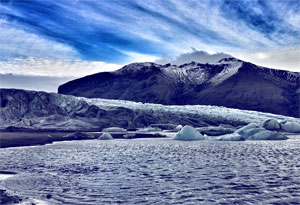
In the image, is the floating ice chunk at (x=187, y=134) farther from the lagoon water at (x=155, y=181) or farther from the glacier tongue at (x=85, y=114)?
the glacier tongue at (x=85, y=114)

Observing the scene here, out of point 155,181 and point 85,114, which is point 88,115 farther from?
point 155,181

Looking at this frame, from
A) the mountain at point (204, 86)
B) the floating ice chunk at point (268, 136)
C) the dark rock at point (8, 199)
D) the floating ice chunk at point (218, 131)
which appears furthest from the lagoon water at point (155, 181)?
the mountain at point (204, 86)

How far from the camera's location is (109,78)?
18850 centimetres

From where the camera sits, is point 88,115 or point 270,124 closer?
point 270,124

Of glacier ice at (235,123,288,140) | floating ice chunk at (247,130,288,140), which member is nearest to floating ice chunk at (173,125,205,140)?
glacier ice at (235,123,288,140)

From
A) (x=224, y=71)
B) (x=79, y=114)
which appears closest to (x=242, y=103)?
(x=224, y=71)

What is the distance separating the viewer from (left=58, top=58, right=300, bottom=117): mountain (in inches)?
5817

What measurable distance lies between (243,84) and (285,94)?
69.0 ft

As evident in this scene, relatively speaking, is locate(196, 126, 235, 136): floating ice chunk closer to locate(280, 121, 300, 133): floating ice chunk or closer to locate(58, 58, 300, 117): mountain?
locate(280, 121, 300, 133): floating ice chunk

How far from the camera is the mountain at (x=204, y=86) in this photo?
148 metres

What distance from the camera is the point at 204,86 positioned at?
181000mm

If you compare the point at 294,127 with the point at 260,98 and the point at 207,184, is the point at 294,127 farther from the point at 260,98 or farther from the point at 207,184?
the point at 260,98

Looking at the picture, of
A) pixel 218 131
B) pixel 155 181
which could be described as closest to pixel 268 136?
pixel 218 131

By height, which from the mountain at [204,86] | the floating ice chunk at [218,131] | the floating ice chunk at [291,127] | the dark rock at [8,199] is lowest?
the dark rock at [8,199]
